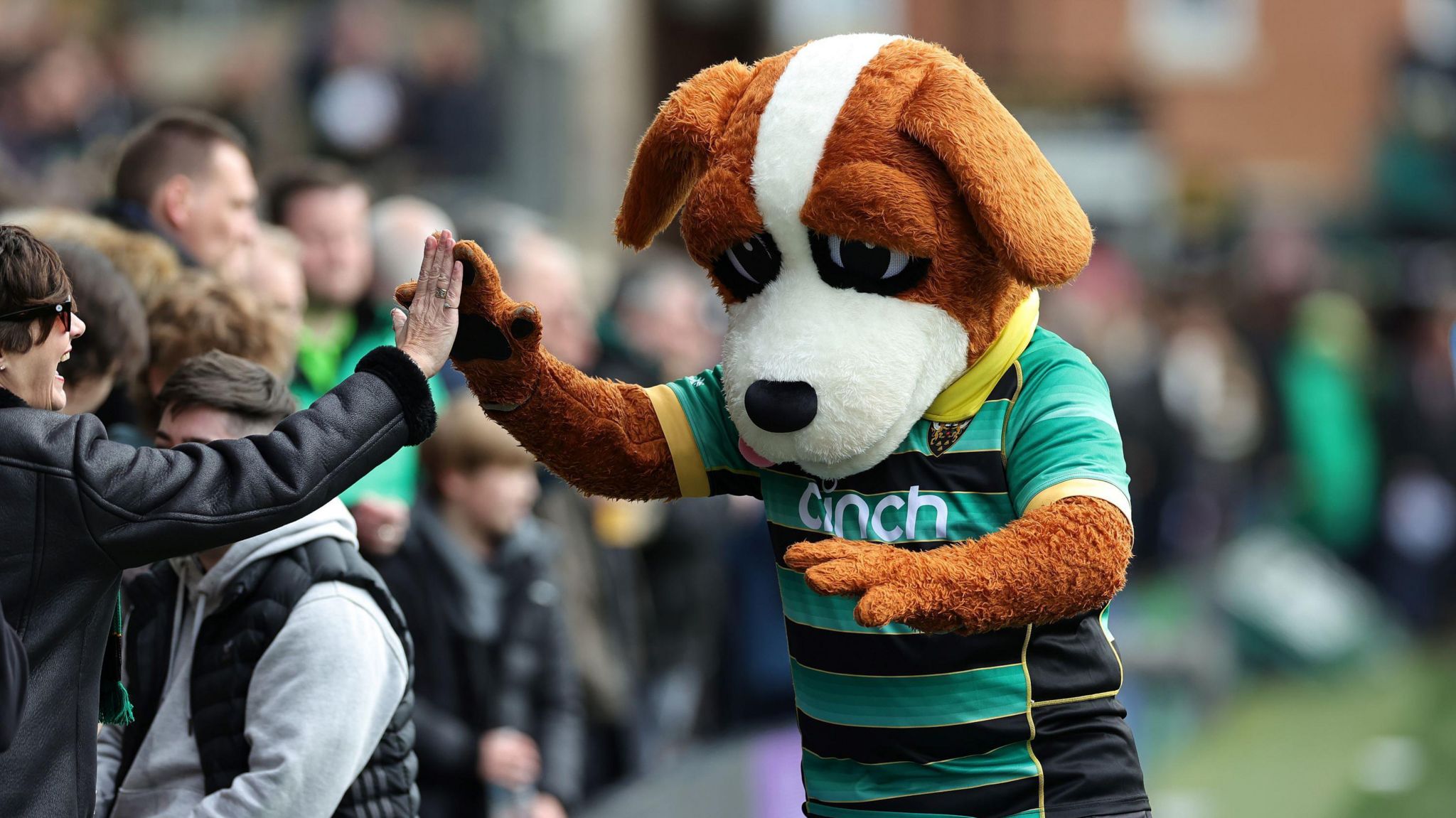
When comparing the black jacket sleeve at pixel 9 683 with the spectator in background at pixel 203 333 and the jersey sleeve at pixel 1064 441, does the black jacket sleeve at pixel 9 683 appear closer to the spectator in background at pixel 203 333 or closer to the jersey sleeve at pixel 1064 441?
the spectator in background at pixel 203 333

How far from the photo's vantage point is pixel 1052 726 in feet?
8.58

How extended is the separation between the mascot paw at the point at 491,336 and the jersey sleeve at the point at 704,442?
0.86 feet

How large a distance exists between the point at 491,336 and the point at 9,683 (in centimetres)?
90

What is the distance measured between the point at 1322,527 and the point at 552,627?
7.13 meters

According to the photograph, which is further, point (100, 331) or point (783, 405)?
point (100, 331)

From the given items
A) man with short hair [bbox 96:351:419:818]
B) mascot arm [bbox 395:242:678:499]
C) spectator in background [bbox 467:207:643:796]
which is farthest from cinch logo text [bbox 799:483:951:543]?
spectator in background [bbox 467:207:643:796]

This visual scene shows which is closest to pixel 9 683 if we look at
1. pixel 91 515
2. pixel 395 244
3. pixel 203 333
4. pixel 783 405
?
pixel 91 515

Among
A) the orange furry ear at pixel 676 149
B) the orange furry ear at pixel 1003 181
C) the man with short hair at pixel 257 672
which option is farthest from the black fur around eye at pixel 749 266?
the man with short hair at pixel 257 672

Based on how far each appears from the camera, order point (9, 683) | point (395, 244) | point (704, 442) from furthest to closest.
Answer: point (395, 244) → point (704, 442) → point (9, 683)

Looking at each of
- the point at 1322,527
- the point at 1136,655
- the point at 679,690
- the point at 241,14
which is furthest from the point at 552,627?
the point at 241,14

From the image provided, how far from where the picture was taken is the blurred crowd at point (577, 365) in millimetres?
3848

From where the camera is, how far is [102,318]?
299 cm

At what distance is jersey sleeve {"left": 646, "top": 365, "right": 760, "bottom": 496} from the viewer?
2.86 m

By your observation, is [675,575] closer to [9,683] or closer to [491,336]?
[491,336]
